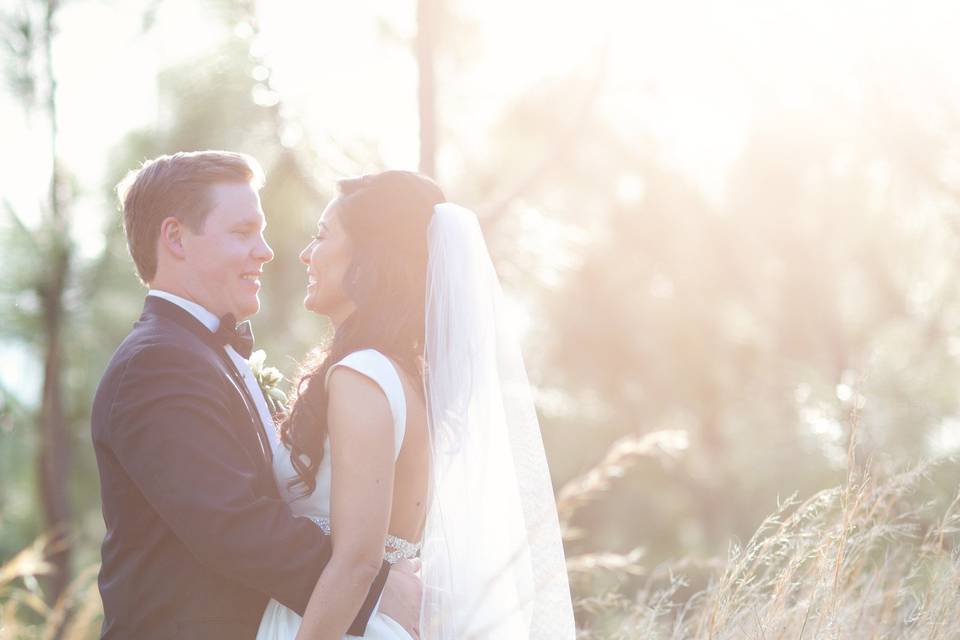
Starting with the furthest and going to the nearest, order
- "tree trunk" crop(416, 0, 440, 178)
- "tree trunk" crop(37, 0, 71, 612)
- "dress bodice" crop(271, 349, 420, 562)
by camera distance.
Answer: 1. "tree trunk" crop(37, 0, 71, 612)
2. "tree trunk" crop(416, 0, 440, 178)
3. "dress bodice" crop(271, 349, 420, 562)

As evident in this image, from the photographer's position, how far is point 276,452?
112 inches

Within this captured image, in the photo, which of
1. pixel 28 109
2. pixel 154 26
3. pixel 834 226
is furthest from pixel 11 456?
pixel 834 226

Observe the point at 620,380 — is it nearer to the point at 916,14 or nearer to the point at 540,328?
the point at 540,328

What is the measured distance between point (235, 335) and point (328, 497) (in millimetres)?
511

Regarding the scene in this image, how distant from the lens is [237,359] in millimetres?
2943

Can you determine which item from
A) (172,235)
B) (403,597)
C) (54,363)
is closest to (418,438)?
(403,597)

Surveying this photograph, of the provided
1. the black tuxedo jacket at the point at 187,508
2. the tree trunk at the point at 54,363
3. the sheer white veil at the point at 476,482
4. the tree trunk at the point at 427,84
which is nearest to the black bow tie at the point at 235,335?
the black tuxedo jacket at the point at 187,508

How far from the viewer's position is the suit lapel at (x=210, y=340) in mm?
2770

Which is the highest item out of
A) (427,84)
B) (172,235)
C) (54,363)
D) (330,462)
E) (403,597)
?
(427,84)

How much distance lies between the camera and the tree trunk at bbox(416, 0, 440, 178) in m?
5.63

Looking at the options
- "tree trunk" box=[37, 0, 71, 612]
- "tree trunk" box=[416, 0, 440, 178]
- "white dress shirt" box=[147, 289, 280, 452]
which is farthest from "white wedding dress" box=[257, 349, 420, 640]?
"tree trunk" box=[37, 0, 71, 612]

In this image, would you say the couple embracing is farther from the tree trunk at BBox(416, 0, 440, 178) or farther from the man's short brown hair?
the tree trunk at BBox(416, 0, 440, 178)

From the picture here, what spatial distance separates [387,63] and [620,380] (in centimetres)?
979

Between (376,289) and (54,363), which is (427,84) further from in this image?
(54,363)
